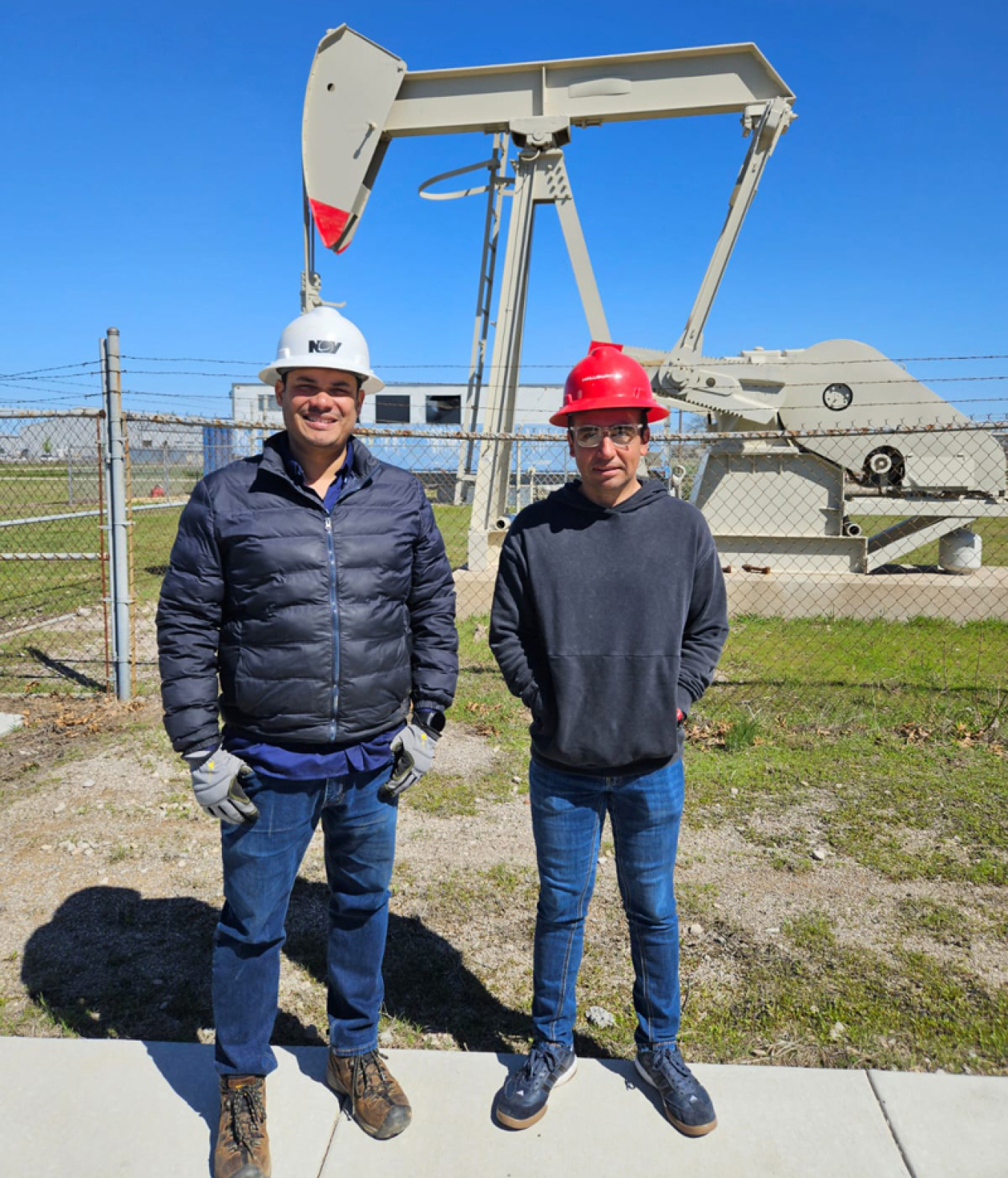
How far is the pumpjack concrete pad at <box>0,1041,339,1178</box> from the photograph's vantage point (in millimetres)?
2174

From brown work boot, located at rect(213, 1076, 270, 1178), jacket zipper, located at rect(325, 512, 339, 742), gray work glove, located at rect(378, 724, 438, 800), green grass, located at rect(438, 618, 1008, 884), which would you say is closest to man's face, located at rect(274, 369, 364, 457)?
jacket zipper, located at rect(325, 512, 339, 742)

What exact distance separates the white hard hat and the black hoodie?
0.63m

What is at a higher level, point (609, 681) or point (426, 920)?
point (609, 681)

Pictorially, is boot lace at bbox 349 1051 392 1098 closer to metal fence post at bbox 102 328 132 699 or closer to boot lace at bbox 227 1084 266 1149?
boot lace at bbox 227 1084 266 1149

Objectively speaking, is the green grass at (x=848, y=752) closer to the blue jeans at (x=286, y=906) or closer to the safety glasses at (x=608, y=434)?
the blue jeans at (x=286, y=906)

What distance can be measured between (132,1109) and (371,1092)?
0.64m

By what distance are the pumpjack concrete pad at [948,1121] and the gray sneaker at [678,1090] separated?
0.49 meters

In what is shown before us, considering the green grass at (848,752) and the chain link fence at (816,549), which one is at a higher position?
the chain link fence at (816,549)

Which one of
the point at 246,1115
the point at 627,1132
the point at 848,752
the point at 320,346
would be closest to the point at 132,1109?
the point at 246,1115

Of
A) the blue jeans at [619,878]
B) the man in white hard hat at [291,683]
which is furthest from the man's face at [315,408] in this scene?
the blue jeans at [619,878]

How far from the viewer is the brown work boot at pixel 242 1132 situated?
212 centimetres

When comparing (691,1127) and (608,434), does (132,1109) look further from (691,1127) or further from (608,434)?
(608,434)

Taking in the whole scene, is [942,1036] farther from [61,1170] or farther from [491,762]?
[491,762]

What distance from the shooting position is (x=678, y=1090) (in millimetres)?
2312
